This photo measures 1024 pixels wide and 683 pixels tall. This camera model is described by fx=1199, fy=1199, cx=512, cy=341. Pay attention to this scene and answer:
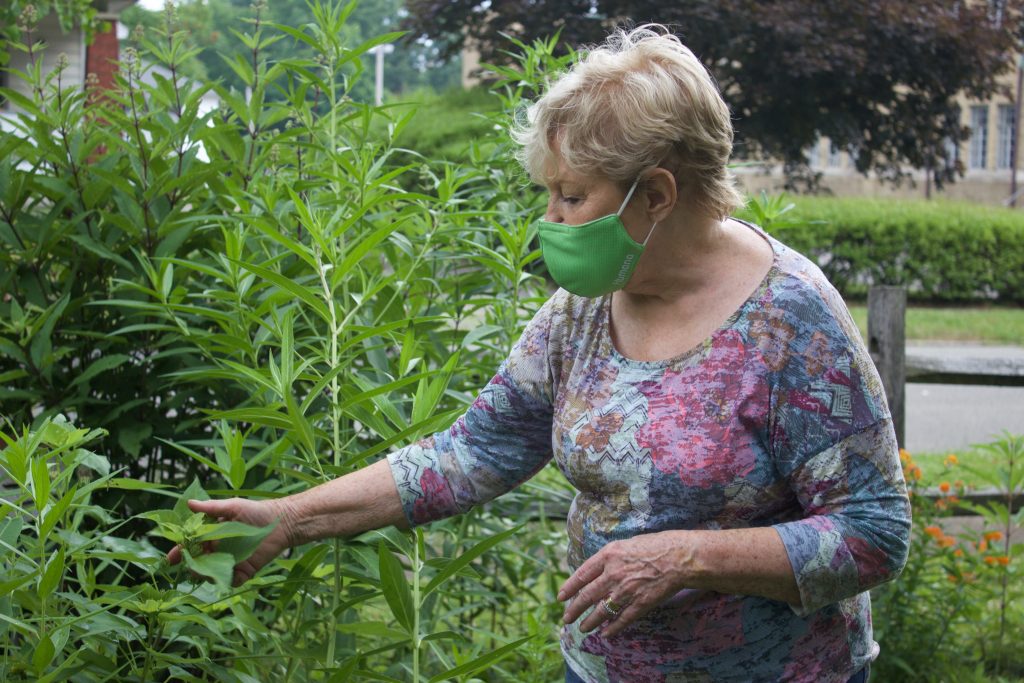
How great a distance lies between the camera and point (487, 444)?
242 cm

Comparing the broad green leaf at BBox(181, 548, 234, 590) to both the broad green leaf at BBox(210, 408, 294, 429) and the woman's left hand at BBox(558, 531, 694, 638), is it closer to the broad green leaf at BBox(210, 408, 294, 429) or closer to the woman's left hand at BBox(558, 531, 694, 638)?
the broad green leaf at BBox(210, 408, 294, 429)

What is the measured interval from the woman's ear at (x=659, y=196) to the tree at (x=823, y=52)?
49.9ft

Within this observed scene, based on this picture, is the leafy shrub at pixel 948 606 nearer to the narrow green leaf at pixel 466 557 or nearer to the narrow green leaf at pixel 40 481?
the narrow green leaf at pixel 466 557

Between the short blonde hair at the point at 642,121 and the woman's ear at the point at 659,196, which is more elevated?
the short blonde hair at the point at 642,121

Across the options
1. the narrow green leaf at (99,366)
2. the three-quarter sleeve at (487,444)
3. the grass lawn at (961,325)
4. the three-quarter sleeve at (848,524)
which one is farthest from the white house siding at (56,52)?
the three-quarter sleeve at (848,524)

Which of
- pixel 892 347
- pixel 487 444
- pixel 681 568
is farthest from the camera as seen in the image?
pixel 892 347

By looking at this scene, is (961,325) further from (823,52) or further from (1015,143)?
(1015,143)

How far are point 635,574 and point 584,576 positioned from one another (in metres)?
0.09

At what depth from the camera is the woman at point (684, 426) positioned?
2.02m

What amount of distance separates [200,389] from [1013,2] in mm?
21161

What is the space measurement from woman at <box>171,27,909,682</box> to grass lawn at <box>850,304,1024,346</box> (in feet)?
40.5

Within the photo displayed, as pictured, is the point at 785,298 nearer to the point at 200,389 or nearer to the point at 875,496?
the point at 875,496

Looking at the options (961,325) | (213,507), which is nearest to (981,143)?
(961,325)

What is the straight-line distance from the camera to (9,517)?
2.01m
